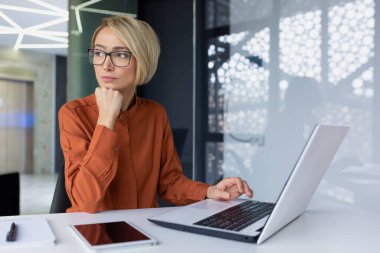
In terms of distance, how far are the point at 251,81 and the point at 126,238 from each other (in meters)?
2.97

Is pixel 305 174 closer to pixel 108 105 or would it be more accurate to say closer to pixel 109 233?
pixel 109 233

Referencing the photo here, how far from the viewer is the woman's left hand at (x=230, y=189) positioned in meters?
1.29

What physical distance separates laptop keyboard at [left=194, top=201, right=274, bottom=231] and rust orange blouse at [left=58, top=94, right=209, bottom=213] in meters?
0.23

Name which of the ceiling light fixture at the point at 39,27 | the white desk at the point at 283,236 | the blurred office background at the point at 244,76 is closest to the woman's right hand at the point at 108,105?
the white desk at the point at 283,236

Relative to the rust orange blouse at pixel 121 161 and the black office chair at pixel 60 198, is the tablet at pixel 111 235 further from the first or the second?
the black office chair at pixel 60 198

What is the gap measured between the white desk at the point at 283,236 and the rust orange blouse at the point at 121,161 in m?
0.12

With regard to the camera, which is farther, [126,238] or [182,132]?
[182,132]

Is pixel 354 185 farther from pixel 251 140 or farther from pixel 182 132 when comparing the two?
pixel 182 132

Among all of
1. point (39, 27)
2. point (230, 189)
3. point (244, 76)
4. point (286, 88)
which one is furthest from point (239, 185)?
point (39, 27)

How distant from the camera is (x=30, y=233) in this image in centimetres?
88

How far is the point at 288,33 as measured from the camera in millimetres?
3410

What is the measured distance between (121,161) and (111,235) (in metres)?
0.55

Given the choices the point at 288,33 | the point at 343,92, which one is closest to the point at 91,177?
the point at 343,92

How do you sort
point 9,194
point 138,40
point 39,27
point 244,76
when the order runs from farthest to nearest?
point 39,27 < point 244,76 < point 9,194 < point 138,40
